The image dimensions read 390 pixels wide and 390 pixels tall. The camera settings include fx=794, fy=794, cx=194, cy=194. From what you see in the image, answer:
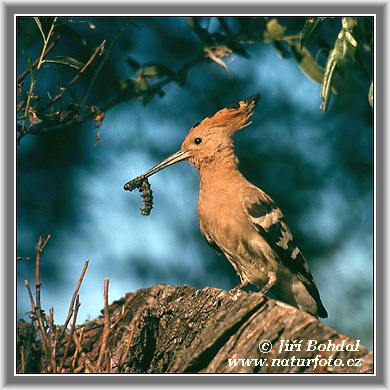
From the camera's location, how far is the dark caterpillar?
364cm

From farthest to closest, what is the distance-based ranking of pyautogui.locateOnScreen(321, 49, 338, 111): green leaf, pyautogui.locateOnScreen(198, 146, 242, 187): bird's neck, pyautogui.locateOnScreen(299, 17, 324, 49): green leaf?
pyautogui.locateOnScreen(198, 146, 242, 187): bird's neck, pyautogui.locateOnScreen(299, 17, 324, 49): green leaf, pyautogui.locateOnScreen(321, 49, 338, 111): green leaf

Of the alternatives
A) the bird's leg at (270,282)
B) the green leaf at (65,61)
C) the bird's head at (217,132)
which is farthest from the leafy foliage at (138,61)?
the bird's leg at (270,282)

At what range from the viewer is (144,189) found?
3719mm

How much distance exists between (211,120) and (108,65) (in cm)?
57

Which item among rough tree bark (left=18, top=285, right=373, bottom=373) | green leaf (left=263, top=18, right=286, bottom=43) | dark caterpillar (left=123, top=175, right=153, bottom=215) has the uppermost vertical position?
green leaf (left=263, top=18, right=286, bottom=43)

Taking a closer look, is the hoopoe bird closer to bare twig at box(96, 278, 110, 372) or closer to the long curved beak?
the long curved beak

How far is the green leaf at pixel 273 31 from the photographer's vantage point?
355 cm

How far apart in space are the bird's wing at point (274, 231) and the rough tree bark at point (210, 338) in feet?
2.14

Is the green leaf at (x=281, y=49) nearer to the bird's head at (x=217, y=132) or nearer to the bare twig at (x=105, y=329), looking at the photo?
the bird's head at (x=217, y=132)

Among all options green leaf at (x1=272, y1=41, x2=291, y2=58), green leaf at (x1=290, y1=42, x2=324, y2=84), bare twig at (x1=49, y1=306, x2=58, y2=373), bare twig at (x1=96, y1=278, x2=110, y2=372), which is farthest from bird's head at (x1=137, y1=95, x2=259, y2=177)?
bare twig at (x1=96, y1=278, x2=110, y2=372)

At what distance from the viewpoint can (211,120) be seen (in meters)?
3.96

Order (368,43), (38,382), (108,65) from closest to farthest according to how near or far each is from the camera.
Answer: (38,382), (368,43), (108,65)
